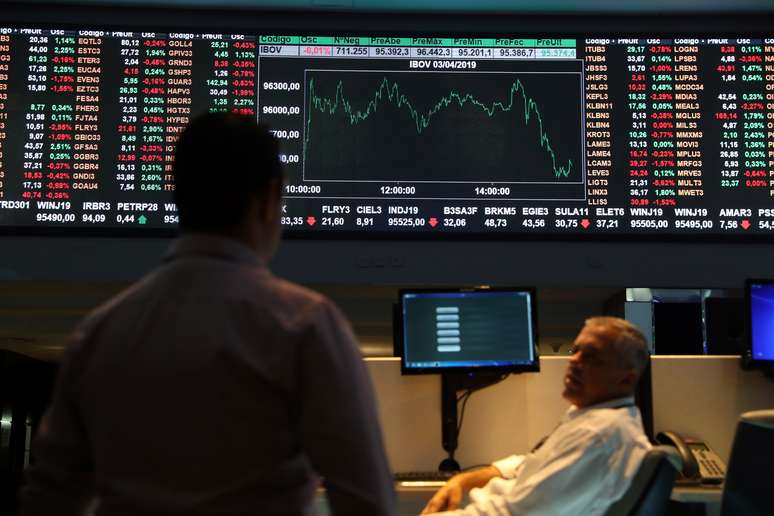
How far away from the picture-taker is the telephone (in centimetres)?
238

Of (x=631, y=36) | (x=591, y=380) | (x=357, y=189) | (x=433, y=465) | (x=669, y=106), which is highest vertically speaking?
(x=631, y=36)

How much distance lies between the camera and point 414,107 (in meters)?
4.24

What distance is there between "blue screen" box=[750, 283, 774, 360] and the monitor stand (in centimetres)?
74

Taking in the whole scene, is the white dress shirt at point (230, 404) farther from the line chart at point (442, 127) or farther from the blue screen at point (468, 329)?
the line chart at point (442, 127)

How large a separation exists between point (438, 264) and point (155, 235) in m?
1.28

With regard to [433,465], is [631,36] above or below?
above

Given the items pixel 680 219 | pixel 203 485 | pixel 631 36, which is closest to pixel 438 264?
pixel 680 219

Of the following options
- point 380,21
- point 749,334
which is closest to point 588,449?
point 749,334

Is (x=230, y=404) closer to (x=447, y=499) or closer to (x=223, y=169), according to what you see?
(x=223, y=169)

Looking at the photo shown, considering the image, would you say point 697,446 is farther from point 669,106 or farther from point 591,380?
point 669,106

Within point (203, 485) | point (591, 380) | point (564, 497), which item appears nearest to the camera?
point (203, 485)

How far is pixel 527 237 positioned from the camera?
164 inches

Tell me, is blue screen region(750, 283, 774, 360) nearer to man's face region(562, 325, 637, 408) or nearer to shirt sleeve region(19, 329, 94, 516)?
man's face region(562, 325, 637, 408)

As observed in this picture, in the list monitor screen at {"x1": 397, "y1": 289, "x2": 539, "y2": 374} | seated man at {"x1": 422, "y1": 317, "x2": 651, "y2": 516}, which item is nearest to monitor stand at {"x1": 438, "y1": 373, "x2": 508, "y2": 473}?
monitor screen at {"x1": 397, "y1": 289, "x2": 539, "y2": 374}
